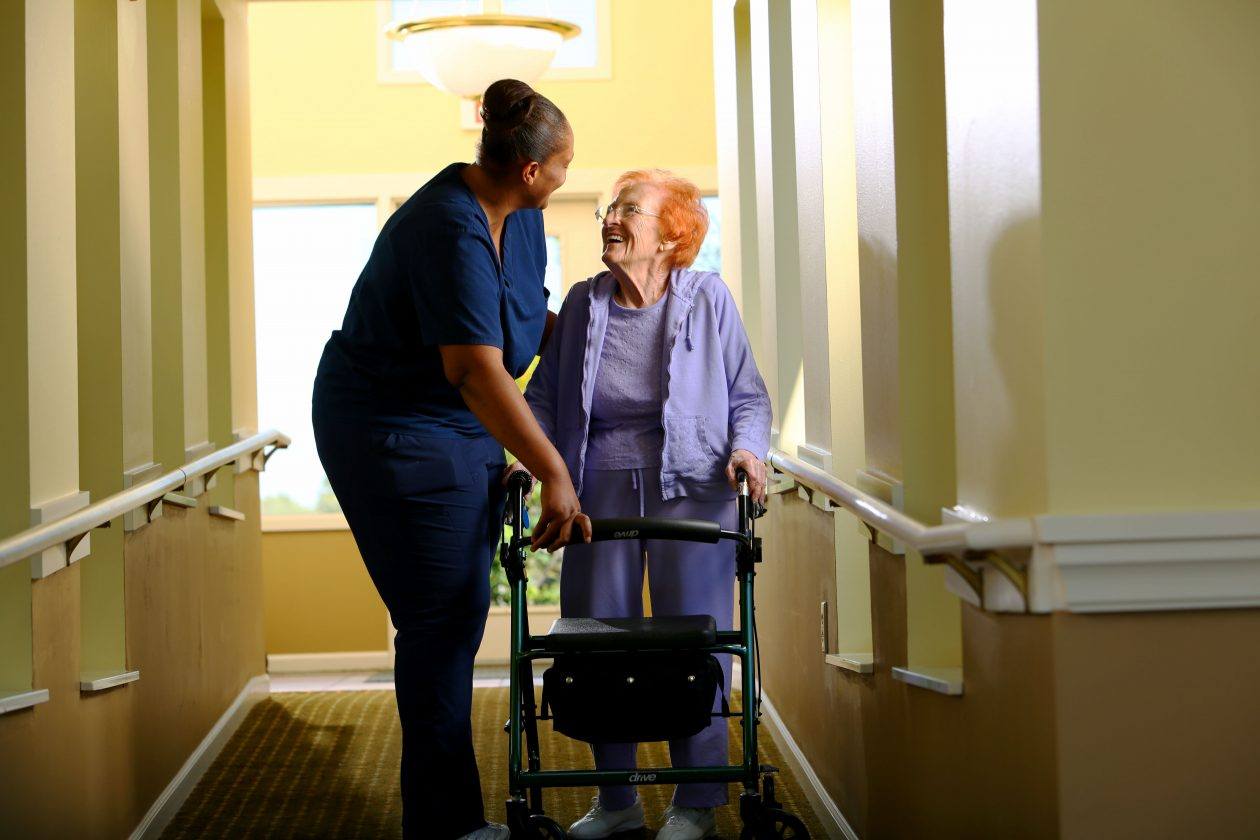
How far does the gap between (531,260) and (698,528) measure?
640mm

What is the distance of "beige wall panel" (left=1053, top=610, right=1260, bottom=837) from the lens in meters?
1.68

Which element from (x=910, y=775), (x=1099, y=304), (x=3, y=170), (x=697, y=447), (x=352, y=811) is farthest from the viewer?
(x=352, y=811)

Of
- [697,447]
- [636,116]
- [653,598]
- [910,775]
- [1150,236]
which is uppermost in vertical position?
[636,116]

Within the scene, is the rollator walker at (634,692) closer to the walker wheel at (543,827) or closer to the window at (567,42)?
the walker wheel at (543,827)

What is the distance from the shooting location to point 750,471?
277 cm

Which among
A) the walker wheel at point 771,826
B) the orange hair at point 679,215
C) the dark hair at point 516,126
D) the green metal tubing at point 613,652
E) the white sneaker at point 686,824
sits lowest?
the white sneaker at point 686,824

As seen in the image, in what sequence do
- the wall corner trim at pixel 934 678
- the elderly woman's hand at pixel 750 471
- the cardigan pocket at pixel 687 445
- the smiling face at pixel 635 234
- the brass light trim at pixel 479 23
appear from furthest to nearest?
the brass light trim at pixel 479 23 < the smiling face at pixel 635 234 < the cardigan pocket at pixel 687 445 < the elderly woman's hand at pixel 750 471 < the wall corner trim at pixel 934 678

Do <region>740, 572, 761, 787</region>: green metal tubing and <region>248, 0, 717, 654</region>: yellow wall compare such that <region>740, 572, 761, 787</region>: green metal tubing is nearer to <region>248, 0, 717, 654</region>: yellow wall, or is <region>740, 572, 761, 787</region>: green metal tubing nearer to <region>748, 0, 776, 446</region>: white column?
<region>748, 0, 776, 446</region>: white column

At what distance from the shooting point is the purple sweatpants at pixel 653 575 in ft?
9.53

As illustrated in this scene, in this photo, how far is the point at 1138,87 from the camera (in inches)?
68.0

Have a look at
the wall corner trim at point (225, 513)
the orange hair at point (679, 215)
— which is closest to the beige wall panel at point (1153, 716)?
the orange hair at point (679, 215)

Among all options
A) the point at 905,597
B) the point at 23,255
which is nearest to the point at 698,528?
the point at 905,597

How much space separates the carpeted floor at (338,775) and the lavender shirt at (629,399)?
0.81 metres

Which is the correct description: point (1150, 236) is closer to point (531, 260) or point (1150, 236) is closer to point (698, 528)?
point (698, 528)
